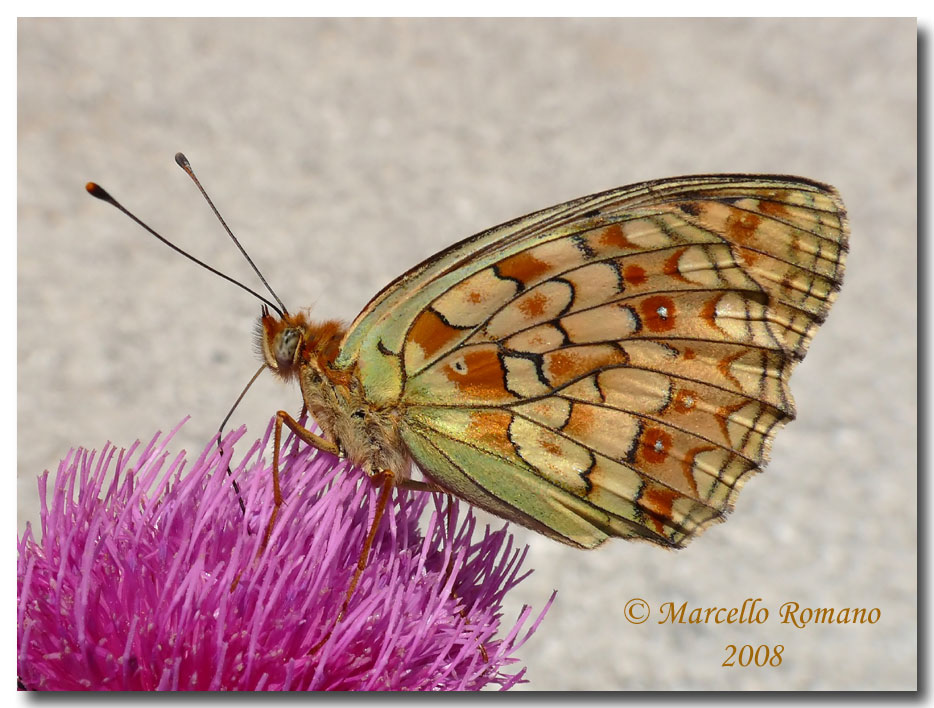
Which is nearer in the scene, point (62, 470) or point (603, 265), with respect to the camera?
point (62, 470)

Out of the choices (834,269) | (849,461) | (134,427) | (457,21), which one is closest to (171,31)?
(457,21)

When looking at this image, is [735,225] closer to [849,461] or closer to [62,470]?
[62,470]

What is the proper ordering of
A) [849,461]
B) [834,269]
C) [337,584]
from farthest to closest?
[849,461] → [834,269] → [337,584]

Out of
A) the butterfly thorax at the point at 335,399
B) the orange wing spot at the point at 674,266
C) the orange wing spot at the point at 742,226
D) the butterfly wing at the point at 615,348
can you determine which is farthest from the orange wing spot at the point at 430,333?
the orange wing spot at the point at 742,226

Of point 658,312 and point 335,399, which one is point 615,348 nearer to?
point 658,312

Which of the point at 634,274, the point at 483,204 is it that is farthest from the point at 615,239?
the point at 483,204
